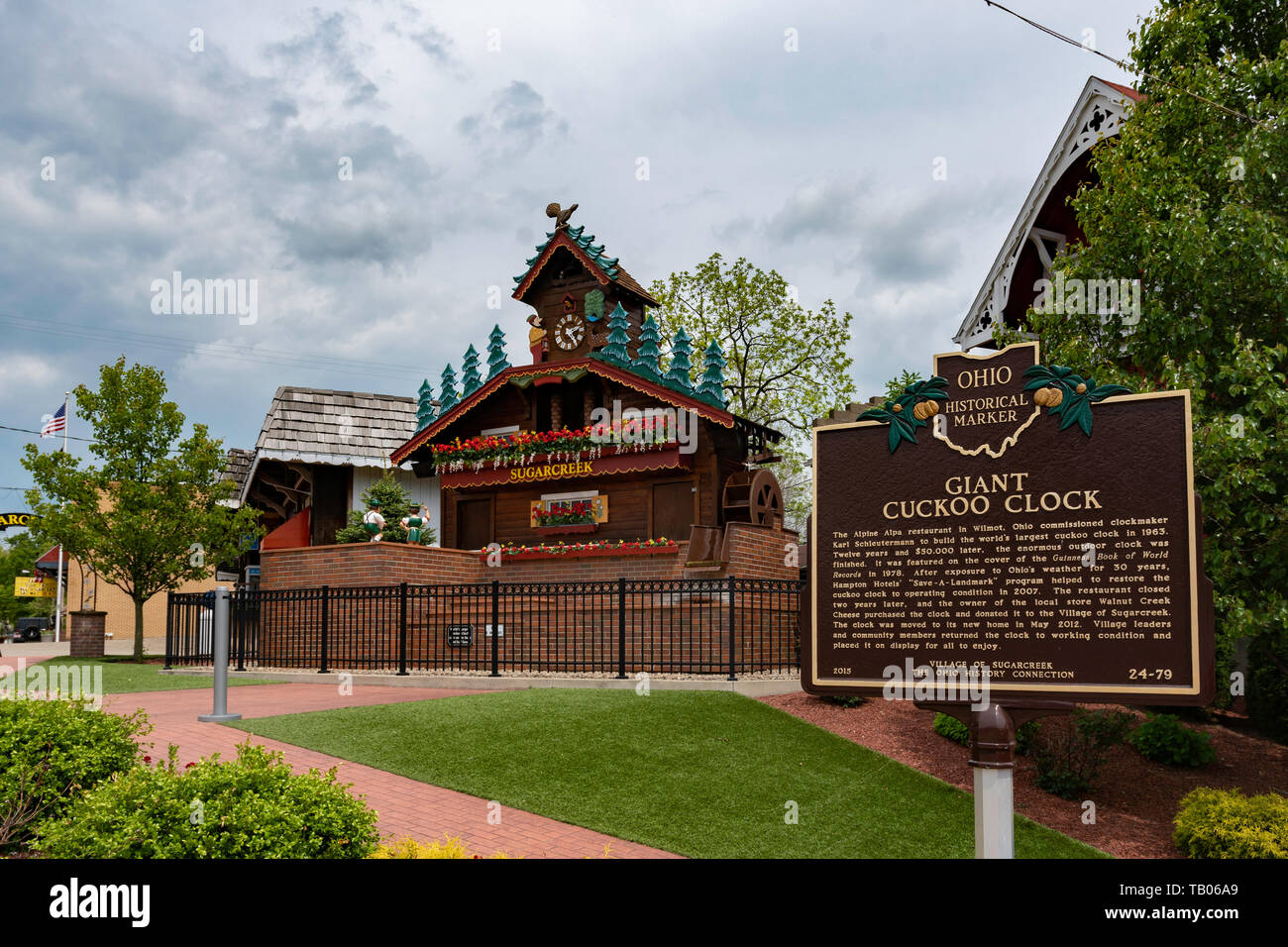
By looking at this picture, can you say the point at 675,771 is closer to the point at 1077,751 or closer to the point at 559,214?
the point at 1077,751

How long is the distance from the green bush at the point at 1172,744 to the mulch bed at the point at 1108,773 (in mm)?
111

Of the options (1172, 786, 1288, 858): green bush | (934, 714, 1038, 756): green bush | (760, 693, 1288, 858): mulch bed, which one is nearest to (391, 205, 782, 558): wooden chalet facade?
(760, 693, 1288, 858): mulch bed

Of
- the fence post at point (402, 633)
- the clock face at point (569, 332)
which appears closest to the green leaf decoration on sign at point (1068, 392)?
the fence post at point (402, 633)

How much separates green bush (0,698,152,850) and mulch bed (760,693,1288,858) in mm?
7454

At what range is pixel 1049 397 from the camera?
17.5 ft

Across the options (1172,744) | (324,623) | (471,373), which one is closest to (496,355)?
(471,373)

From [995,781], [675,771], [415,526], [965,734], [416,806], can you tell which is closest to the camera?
[995,781]

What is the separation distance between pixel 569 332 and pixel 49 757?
1903cm

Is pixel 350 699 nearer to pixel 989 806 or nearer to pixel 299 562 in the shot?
pixel 299 562

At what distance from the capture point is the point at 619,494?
2348cm

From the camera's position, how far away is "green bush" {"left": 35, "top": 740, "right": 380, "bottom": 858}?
4.92 metres

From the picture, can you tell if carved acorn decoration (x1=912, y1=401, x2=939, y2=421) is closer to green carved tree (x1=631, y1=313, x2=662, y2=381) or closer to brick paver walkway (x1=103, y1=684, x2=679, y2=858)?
brick paver walkway (x1=103, y1=684, x2=679, y2=858)

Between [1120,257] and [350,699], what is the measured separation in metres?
10.9

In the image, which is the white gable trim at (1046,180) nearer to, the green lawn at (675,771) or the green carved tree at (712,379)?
the green carved tree at (712,379)
